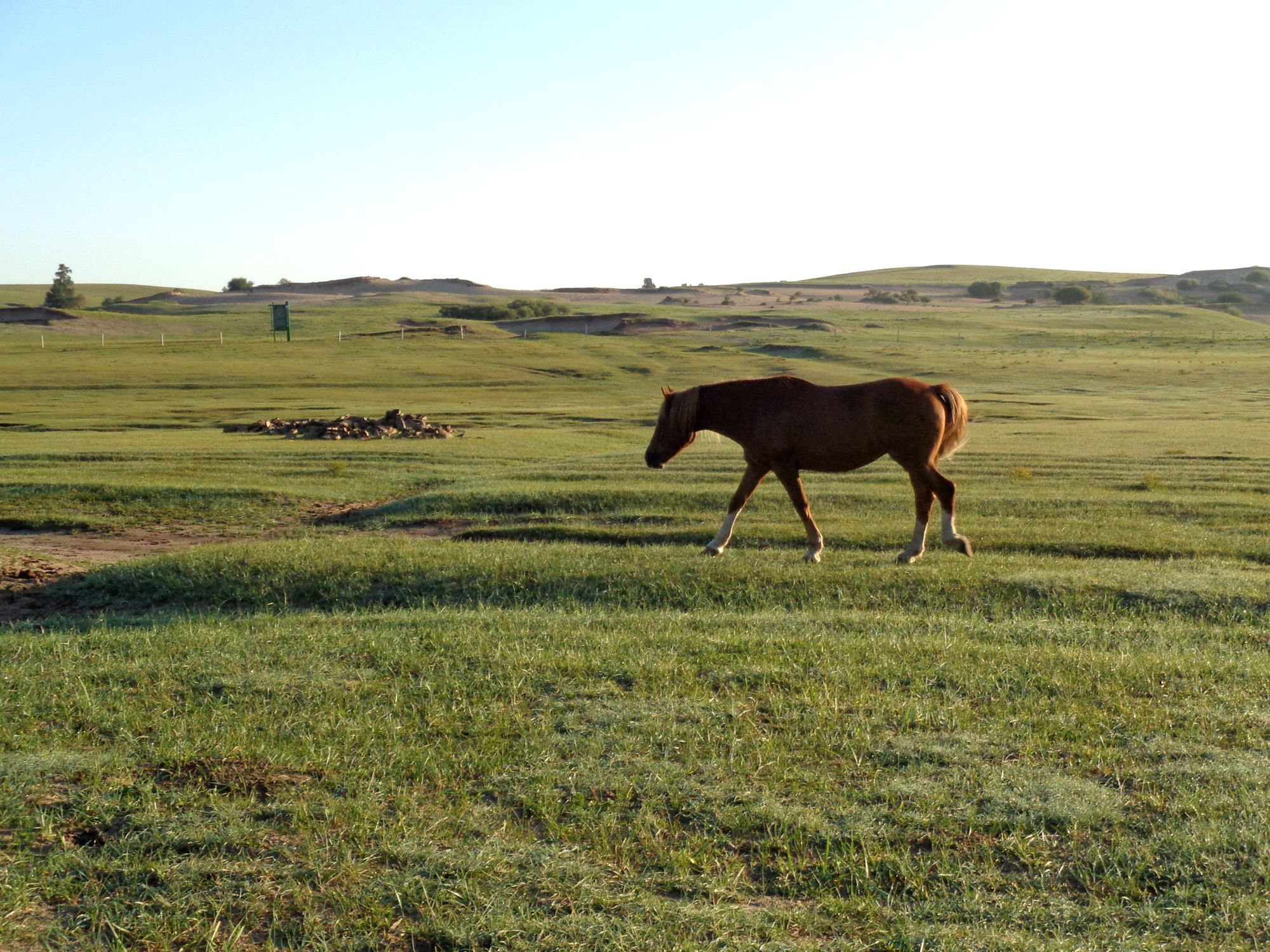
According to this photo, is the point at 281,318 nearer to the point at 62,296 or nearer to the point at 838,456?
the point at 62,296

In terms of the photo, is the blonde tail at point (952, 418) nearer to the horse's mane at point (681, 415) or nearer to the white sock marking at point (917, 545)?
the white sock marking at point (917, 545)

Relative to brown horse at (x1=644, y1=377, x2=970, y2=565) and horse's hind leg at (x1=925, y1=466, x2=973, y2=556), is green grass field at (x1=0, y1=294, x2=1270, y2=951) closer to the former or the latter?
horse's hind leg at (x1=925, y1=466, x2=973, y2=556)

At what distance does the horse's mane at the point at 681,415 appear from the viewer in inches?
513

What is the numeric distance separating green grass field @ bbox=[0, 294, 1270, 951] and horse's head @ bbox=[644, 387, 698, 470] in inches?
46.4

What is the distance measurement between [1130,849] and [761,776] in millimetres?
1772

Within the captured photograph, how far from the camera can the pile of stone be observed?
3138 centimetres

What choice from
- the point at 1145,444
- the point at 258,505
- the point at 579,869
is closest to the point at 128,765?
the point at 579,869

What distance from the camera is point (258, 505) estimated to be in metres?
19.8

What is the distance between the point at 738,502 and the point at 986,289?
609 ft

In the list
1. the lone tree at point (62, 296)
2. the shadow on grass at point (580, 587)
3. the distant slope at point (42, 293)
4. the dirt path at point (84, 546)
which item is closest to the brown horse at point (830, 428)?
the shadow on grass at point (580, 587)

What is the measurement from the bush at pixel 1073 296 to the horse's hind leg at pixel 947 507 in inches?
6479

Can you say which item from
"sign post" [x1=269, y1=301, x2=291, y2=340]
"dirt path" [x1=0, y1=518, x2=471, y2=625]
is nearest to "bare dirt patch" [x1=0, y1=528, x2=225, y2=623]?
"dirt path" [x1=0, y1=518, x2=471, y2=625]

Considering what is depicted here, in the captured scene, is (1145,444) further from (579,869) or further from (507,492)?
(579,869)

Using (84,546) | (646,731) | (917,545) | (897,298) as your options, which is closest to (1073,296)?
(897,298)
